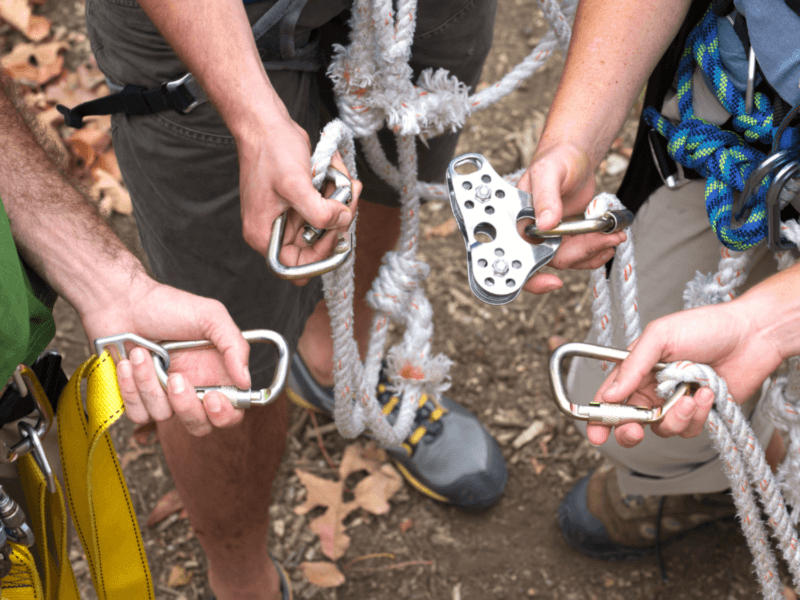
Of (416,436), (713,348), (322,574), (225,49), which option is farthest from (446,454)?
(225,49)

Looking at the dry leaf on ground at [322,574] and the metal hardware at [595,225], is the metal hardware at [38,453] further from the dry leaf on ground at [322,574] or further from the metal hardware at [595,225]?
the dry leaf on ground at [322,574]

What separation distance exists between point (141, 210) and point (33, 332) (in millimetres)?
405

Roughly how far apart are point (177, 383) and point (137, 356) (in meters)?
0.07

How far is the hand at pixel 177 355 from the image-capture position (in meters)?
0.93

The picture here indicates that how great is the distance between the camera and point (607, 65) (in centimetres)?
116

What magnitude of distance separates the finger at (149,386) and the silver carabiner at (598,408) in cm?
54

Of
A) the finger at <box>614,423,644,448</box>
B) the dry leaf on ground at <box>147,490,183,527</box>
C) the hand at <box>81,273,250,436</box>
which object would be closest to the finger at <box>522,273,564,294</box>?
the finger at <box>614,423,644,448</box>

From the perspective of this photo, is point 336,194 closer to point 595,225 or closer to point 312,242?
point 312,242

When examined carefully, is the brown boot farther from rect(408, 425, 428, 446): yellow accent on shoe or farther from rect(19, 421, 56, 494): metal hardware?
rect(19, 421, 56, 494): metal hardware

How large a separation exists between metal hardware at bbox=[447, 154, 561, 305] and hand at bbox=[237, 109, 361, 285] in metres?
0.18

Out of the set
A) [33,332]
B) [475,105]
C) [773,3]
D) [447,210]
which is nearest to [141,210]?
[33,332]

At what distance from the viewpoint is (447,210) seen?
265 cm

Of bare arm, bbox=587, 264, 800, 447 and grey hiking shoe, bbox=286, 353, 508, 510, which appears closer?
bare arm, bbox=587, 264, 800, 447

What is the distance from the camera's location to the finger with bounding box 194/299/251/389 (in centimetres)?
96
